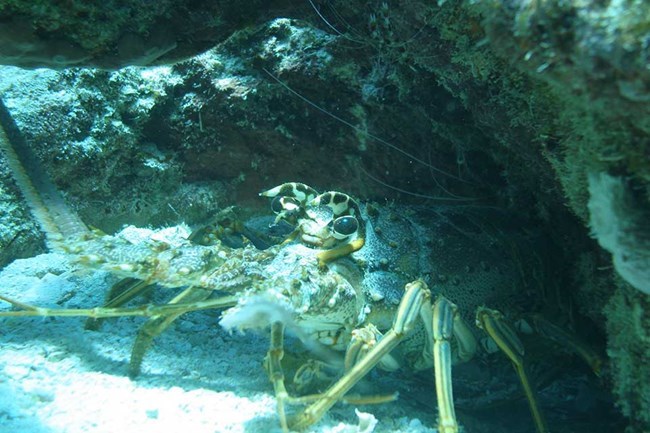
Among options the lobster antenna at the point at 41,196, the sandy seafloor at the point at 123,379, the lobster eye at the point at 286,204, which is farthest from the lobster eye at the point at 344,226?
the lobster antenna at the point at 41,196

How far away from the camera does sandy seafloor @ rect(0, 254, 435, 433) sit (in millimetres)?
2146

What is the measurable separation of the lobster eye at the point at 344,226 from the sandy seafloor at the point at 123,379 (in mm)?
1008

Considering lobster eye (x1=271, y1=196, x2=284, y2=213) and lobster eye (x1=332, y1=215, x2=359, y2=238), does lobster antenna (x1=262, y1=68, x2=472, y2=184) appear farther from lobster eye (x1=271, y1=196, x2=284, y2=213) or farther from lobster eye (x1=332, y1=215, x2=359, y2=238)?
lobster eye (x1=332, y1=215, x2=359, y2=238)

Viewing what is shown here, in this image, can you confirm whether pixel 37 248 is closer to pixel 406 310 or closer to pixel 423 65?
pixel 406 310

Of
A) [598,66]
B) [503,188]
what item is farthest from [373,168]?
[598,66]

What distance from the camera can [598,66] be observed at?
125 cm

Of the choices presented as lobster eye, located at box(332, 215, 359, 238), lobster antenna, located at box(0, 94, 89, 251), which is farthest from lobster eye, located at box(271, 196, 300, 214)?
lobster antenna, located at box(0, 94, 89, 251)

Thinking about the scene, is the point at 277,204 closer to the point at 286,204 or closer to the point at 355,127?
the point at 286,204

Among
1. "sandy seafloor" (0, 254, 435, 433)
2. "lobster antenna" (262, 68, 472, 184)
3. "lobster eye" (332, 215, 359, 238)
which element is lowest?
"sandy seafloor" (0, 254, 435, 433)

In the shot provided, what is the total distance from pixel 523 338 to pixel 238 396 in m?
2.21

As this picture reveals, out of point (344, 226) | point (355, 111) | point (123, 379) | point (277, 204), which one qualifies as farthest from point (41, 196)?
point (355, 111)

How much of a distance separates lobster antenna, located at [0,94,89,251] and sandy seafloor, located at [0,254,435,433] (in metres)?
0.27

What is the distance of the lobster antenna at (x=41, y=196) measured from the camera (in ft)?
8.37

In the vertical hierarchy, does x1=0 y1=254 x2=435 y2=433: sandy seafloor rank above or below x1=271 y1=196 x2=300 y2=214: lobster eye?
below
